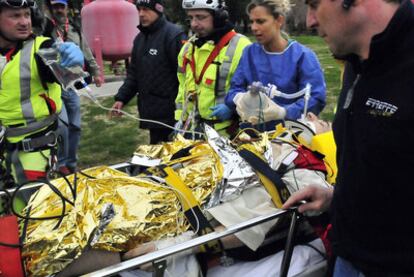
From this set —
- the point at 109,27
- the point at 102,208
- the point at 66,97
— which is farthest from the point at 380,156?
the point at 109,27

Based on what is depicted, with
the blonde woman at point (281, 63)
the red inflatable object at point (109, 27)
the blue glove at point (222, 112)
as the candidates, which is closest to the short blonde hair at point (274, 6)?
the blonde woman at point (281, 63)

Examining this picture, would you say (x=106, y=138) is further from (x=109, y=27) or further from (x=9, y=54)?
(x=9, y=54)

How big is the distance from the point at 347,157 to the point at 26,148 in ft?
7.39

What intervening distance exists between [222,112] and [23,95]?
4.99 feet

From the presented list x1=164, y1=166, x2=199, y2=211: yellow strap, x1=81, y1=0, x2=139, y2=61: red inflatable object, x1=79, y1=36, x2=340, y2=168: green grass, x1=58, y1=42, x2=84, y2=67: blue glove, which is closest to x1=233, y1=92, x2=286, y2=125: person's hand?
x1=164, y1=166, x2=199, y2=211: yellow strap

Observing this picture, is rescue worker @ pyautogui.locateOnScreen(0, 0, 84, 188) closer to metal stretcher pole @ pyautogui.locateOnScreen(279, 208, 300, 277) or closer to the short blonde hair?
the short blonde hair

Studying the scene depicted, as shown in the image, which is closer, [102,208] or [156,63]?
[102,208]

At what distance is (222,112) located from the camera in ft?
12.1

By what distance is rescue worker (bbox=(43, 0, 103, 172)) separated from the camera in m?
4.40

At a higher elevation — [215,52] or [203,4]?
[203,4]

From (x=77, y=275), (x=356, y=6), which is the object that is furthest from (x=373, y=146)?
(x=77, y=275)

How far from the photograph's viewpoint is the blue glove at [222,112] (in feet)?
12.1

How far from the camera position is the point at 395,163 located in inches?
56.8

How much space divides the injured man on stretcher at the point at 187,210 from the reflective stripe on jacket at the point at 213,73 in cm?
119
